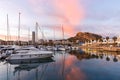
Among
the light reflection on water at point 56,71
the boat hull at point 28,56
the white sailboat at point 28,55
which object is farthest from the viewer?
the white sailboat at point 28,55

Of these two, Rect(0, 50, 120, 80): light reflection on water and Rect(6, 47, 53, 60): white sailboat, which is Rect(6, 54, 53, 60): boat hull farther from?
Rect(0, 50, 120, 80): light reflection on water

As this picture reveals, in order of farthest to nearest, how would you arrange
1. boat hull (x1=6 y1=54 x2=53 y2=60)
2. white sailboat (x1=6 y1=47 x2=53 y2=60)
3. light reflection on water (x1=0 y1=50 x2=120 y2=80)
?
white sailboat (x1=6 y1=47 x2=53 y2=60), boat hull (x1=6 y1=54 x2=53 y2=60), light reflection on water (x1=0 y1=50 x2=120 y2=80)

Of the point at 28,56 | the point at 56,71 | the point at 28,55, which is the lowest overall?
the point at 56,71

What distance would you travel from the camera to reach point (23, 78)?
18969mm

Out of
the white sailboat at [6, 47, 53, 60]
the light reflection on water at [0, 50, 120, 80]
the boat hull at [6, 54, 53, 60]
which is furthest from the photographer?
the white sailboat at [6, 47, 53, 60]

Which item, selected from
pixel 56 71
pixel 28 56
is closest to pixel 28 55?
pixel 28 56

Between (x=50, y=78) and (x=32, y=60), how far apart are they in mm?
13870

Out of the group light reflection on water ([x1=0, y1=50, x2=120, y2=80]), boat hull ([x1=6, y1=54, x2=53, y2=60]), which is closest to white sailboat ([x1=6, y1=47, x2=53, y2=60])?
boat hull ([x1=6, y1=54, x2=53, y2=60])

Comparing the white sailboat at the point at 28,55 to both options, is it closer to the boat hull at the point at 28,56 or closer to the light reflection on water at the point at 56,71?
the boat hull at the point at 28,56

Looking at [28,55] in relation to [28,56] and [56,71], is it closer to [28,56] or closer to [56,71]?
[28,56]

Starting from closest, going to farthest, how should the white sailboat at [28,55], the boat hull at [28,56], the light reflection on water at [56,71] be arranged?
1. the light reflection on water at [56,71]
2. the boat hull at [28,56]
3. the white sailboat at [28,55]

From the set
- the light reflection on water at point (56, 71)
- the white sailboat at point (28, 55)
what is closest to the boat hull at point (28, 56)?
the white sailboat at point (28, 55)

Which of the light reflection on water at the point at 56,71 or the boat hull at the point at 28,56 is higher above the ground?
the boat hull at the point at 28,56

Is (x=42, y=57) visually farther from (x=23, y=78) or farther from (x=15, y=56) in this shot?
(x=23, y=78)
